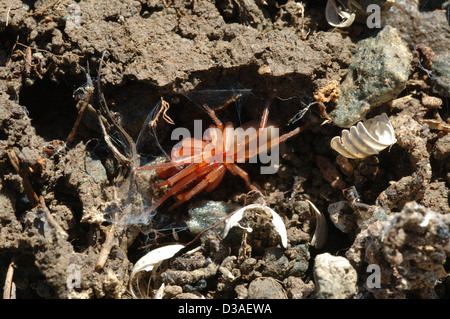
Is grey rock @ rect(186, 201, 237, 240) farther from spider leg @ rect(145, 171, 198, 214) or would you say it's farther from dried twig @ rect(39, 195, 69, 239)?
dried twig @ rect(39, 195, 69, 239)

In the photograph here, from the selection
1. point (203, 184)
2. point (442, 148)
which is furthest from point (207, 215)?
point (442, 148)

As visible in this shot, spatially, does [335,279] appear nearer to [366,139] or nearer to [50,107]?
[366,139]

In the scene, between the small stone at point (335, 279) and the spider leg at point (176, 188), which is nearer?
the small stone at point (335, 279)

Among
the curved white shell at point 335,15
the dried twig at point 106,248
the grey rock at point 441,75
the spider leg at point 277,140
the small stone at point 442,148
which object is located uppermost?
the curved white shell at point 335,15

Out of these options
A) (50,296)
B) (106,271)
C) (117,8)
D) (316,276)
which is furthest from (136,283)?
(117,8)

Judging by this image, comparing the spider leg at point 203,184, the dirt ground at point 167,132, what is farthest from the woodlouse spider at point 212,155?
the dirt ground at point 167,132

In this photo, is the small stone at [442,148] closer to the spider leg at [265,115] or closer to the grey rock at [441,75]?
the grey rock at [441,75]
